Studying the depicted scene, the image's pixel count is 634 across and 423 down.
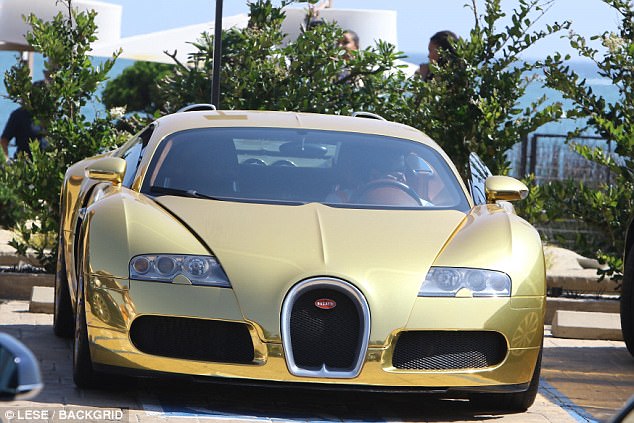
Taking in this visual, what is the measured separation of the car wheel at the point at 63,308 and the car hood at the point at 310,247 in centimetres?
143

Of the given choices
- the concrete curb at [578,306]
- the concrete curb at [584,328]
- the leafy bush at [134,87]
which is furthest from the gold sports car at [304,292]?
the leafy bush at [134,87]

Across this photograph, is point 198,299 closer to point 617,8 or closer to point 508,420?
point 508,420

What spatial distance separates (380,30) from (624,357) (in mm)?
10688

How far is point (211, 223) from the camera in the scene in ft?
18.8

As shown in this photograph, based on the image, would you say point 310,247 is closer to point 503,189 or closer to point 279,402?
point 279,402

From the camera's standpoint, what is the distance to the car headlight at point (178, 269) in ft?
17.7

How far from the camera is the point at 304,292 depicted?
5367 millimetres

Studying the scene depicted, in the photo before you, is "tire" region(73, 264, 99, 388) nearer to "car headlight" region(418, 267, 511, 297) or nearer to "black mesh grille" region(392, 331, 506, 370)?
"black mesh grille" region(392, 331, 506, 370)

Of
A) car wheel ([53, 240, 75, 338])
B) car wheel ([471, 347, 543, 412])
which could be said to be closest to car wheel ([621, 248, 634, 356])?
car wheel ([471, 347, 543, 412])

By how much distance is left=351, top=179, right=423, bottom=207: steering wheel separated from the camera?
6.43 metres

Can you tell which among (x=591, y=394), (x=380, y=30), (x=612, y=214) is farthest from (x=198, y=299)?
(x=380, y=30)

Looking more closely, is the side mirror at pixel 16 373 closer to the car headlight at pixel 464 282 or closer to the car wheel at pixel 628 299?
the car headlight at pixel 464 282

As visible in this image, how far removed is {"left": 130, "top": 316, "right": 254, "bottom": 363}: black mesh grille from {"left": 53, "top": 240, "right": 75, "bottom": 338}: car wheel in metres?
1.90

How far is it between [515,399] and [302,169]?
1549 mm
